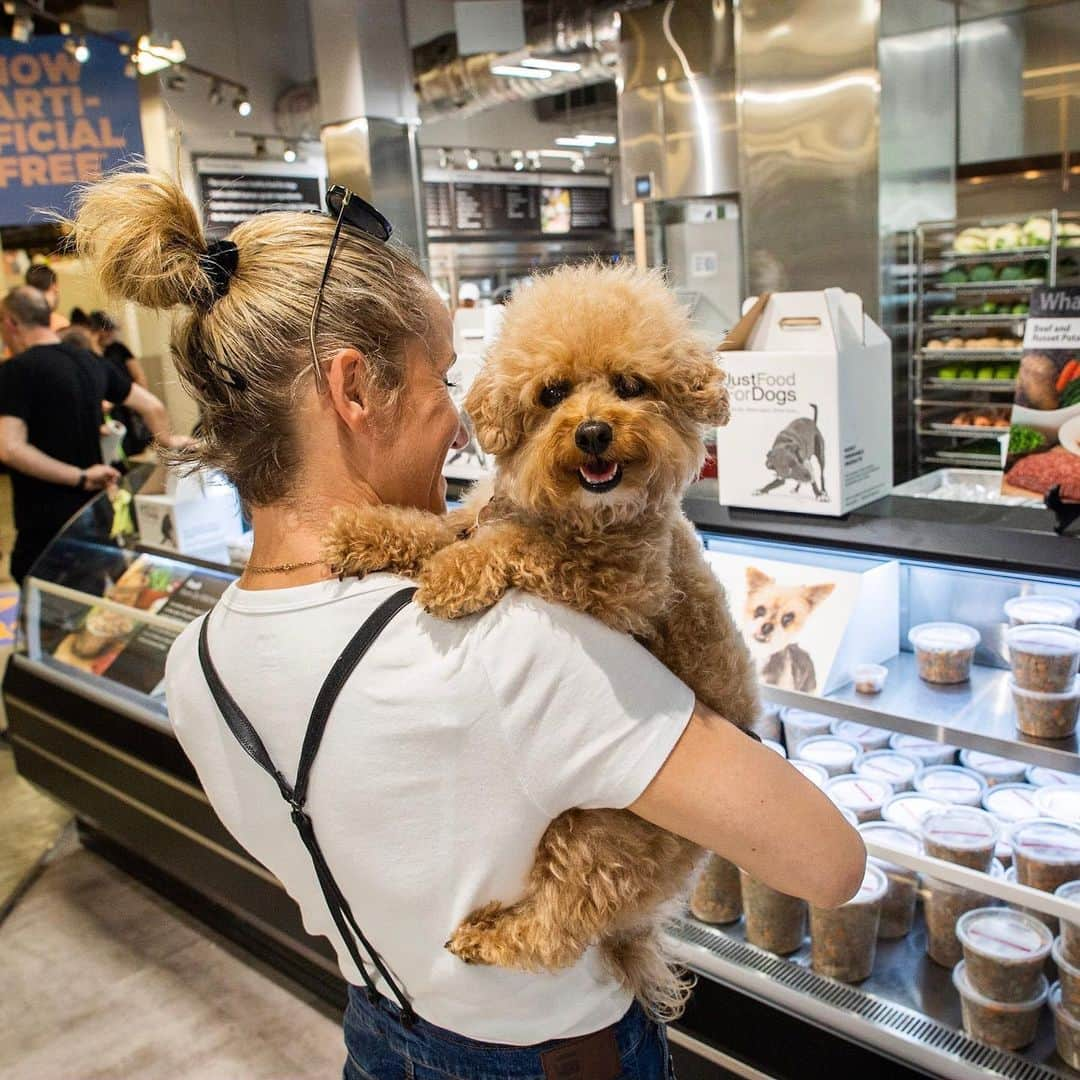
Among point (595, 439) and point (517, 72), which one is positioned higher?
point (517, 72)

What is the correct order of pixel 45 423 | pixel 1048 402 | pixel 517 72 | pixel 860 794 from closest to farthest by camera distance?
pixel 1048 402, pixel 860 794, pixel 45 423, pixel 517 72

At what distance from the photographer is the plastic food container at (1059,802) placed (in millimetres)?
2049

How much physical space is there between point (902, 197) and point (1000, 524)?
4.60 meters

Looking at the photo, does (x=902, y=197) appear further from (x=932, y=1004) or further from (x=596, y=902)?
(x=596, y=902)

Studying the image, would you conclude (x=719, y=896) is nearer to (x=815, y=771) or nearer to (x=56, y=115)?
(x=815, y=771)

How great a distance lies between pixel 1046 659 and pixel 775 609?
579 mm

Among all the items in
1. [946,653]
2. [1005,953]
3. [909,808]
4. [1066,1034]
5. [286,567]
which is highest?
[286,567]

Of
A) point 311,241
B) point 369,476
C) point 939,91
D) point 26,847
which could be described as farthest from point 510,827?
point 939,91

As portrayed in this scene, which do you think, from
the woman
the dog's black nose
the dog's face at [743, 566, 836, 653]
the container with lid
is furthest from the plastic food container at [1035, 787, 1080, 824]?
the dog's black nose

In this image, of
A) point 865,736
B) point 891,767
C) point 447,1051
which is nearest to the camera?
point 447,1051

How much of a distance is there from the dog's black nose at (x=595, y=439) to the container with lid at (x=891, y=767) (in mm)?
1454

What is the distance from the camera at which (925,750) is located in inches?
92.3

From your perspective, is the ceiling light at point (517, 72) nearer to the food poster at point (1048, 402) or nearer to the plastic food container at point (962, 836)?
the food poster at point (1048, 402)

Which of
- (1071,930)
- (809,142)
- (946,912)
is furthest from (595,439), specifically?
(809,142)
